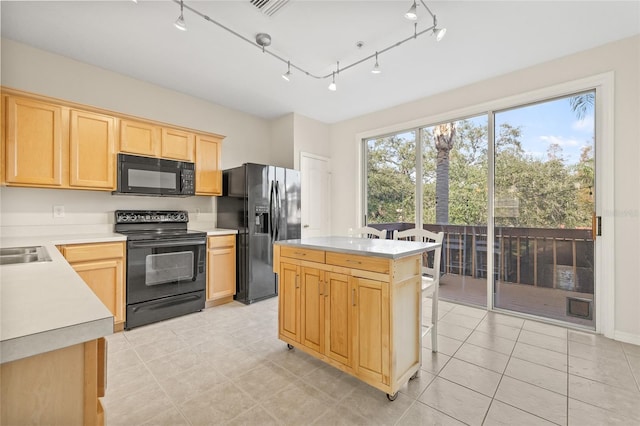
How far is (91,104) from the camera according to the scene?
3.11 meters

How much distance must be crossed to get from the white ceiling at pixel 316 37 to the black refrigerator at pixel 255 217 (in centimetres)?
118

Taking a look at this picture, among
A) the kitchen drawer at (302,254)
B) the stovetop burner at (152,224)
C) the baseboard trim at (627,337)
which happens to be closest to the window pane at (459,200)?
the baseboard trim at (627,337)

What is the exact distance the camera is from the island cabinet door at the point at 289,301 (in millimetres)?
2297

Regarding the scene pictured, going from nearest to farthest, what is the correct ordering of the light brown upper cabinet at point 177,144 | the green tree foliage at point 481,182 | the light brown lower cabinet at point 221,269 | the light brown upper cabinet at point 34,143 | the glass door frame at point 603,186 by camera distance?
the light brown upper cabinet at point 34,143 < the glass door frame at point 603,186 < the green tree foliage at point 481,182 < the light brown upper cabinet at point 177,144 < the light brown lower cabinet at point 221,269

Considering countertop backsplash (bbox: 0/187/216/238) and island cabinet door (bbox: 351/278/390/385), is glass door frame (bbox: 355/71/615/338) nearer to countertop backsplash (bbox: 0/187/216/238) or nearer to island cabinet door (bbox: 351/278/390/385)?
island cabinet door (bbox: 351/278/390/385)

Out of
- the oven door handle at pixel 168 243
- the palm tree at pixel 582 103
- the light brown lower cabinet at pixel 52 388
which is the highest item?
the palm tree at pixel 582 103

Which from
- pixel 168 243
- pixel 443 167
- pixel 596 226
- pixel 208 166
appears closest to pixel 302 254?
pixel 168 243

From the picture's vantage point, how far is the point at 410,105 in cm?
411

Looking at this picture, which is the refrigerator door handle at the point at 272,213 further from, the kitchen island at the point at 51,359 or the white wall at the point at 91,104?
the kitchen island at the point at 51,359

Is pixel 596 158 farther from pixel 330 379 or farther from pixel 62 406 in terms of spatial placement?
pixel 62 406

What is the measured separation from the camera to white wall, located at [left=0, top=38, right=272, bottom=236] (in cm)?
268

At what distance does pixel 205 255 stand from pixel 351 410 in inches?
95.9

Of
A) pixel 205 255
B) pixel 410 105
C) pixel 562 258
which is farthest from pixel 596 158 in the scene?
pixel 205 255

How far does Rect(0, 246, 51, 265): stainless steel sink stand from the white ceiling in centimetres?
189
